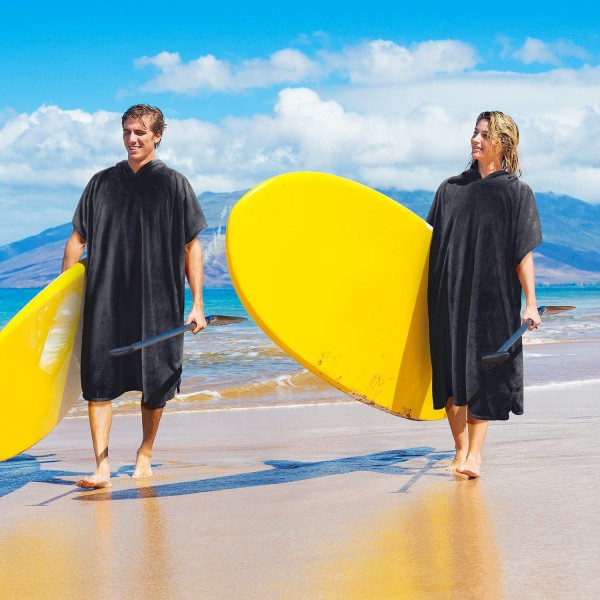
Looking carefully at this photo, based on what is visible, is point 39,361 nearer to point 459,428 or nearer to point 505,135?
point 459,428

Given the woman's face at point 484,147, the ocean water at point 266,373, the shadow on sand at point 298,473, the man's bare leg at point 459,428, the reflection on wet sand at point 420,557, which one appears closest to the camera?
the reflection on wet sand at point 420,557

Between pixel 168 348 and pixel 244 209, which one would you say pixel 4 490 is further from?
pixel 244 209

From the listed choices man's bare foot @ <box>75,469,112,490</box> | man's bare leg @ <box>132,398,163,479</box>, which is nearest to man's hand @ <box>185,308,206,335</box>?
man's bare leg @ <box>132,398,163,479</box>

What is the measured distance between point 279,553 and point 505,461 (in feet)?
5.72

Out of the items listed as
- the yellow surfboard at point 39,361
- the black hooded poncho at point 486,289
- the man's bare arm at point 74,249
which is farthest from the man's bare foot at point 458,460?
the man's bare arm at point 74,249

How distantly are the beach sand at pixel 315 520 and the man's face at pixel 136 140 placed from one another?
4.46 ft

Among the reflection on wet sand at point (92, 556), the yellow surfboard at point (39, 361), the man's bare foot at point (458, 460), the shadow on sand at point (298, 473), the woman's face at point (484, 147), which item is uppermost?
the woman's face at point (484, 147)

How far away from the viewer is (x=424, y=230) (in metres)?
4.34

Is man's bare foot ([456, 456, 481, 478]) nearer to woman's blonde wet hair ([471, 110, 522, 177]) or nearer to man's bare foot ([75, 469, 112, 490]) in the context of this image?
woman's blonde wet hair ([471, 110, 522, 177])

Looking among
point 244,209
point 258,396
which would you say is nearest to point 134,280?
point 244,209

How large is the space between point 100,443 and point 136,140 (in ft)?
4.12

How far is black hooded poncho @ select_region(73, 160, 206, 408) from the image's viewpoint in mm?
4066

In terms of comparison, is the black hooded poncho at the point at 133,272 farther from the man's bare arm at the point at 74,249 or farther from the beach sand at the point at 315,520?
the beach sand at the point at 315,520

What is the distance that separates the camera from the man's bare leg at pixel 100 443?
397 centimetres
